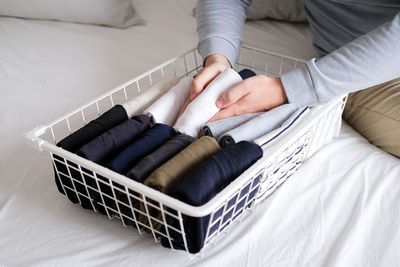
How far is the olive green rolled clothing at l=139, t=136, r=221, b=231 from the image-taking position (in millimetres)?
506

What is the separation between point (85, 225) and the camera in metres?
0.61

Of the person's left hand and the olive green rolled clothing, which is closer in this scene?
the olive green rolled clothing

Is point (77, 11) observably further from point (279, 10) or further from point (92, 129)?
point (92, 129)

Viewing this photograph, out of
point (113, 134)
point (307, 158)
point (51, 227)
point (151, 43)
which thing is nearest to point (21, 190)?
point (51, 227)

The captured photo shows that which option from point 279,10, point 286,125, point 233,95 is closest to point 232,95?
point 233,95

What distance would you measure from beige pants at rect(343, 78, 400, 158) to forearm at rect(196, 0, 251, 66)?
0.29 metres

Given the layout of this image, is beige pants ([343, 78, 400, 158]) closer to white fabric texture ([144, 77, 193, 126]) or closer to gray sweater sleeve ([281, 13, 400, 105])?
gray sweater sleeve ([281, 13, 400, 105])

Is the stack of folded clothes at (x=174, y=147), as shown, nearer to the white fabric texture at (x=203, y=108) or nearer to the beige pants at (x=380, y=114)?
the white fabric texture at (x=203, y=108)

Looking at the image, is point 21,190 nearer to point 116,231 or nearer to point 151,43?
point 116,231

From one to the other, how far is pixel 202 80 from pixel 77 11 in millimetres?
734

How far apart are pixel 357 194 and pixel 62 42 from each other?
96 centimetres

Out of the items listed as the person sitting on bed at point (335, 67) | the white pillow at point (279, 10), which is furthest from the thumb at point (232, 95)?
the white pillow at point (279, 10)

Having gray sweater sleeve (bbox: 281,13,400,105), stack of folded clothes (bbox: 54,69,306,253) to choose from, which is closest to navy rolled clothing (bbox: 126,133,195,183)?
stack of folded clothes (bbox: 54,69,306,253)

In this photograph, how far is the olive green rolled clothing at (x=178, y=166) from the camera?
1.66ft
